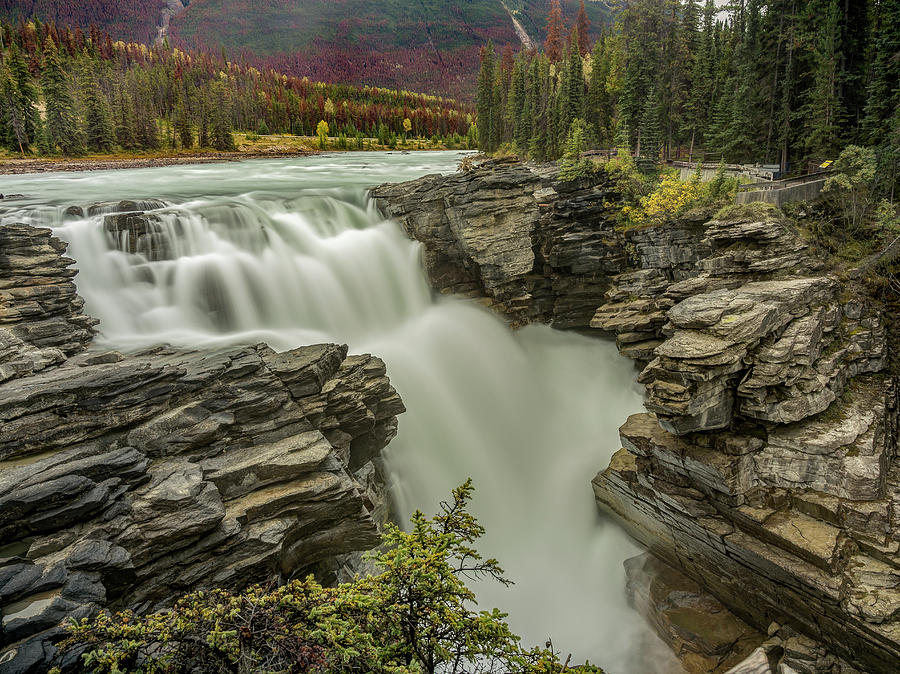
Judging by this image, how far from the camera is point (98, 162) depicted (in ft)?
171

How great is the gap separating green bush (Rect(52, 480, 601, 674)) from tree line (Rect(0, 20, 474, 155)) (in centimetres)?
7667

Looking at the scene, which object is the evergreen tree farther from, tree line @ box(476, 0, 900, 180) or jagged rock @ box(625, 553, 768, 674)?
jagged rock @ box(625, 553, 768, 674)

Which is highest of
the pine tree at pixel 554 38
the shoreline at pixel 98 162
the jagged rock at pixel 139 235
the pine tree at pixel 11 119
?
the pine tree at pixel 554 38

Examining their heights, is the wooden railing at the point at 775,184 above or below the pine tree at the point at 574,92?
below

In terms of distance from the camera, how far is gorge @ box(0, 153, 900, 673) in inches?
331

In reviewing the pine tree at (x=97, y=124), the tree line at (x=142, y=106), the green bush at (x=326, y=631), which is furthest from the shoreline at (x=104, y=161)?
the green bush at (x=326, y=631)

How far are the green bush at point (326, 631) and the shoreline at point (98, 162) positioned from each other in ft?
197

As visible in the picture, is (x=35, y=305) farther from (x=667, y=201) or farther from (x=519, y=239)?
(x=667, y=201)

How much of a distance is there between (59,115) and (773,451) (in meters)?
83.6

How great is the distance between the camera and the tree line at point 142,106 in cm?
5653

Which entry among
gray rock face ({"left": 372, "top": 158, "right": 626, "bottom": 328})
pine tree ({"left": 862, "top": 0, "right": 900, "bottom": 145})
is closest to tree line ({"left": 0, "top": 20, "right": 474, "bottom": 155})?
gray rock face ({"left": 372, "top": 158, "right": 626, "bottom": 328})

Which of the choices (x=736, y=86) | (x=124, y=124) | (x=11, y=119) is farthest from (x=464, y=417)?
(x=124, y=124)

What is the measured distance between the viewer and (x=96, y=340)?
13352mm

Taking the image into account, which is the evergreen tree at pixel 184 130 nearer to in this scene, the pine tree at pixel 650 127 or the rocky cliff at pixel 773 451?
the pine tree at pixel 650 127
